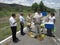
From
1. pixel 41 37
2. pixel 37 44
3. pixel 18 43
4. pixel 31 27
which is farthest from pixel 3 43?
pixel 31 27

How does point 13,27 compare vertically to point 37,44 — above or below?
above

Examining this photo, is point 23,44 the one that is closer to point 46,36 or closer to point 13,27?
point 13,27

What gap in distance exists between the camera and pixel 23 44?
1630cm

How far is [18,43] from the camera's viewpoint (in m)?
16.7

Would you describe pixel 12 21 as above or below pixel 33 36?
above

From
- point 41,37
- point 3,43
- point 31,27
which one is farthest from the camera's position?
point 31,27

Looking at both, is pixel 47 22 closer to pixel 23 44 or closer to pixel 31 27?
pixel 31 27

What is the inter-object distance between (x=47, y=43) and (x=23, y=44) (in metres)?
1.65

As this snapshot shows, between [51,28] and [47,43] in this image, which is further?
[51,28]

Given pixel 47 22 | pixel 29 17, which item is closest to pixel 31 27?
pixel 29 17

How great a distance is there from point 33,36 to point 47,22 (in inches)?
67.7

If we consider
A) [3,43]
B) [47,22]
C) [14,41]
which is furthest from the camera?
[47,22]

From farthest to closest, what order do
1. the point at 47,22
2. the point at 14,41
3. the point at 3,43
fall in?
the point at 47,22
the point at 14,41
the point at 3,43

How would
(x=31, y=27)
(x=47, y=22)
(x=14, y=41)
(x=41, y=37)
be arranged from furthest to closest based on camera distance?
1. (x=31, y=27)
2. (x=47, y=22)
3. (x=41, y=37)
4. (x=14, y=41)
